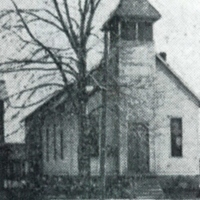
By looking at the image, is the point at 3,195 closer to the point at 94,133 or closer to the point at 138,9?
the point at 94,133

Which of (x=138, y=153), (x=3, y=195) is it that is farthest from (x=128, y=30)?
(x=3, y=195)

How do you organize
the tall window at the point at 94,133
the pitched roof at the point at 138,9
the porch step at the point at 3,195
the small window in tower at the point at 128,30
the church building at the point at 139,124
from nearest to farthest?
1. the porch step at the point at 3,195
2. the tall window at the point at 94,133
3. the church building at the point at 139,124
4. the pitched roof at the point at 138,9
5. the small window in tower at the point at 128,30

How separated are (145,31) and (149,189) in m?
8.04

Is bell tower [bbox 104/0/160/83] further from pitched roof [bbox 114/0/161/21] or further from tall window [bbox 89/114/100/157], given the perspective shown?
tall window [bbox 89/114/100/157]

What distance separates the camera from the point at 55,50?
29.1m

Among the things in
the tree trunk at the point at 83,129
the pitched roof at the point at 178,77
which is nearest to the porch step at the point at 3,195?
the tree trunk at the point at 83,129

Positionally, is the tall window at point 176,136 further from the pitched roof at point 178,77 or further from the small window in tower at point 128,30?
the small window in tower at point 128,30

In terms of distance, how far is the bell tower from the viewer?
34906mm

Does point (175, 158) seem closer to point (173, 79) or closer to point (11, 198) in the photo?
point (173, 79)

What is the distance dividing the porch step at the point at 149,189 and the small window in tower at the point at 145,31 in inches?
279

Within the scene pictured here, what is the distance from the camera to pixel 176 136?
35.6m

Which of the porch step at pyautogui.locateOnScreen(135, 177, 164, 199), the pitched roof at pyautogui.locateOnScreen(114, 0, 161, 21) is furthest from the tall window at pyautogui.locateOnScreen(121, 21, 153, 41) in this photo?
the porch step at pyautogui.locateOnScreen(135, 177, 164, 199)

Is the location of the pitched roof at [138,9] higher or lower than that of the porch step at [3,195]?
higher

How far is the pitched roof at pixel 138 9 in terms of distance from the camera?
34.9 meters
